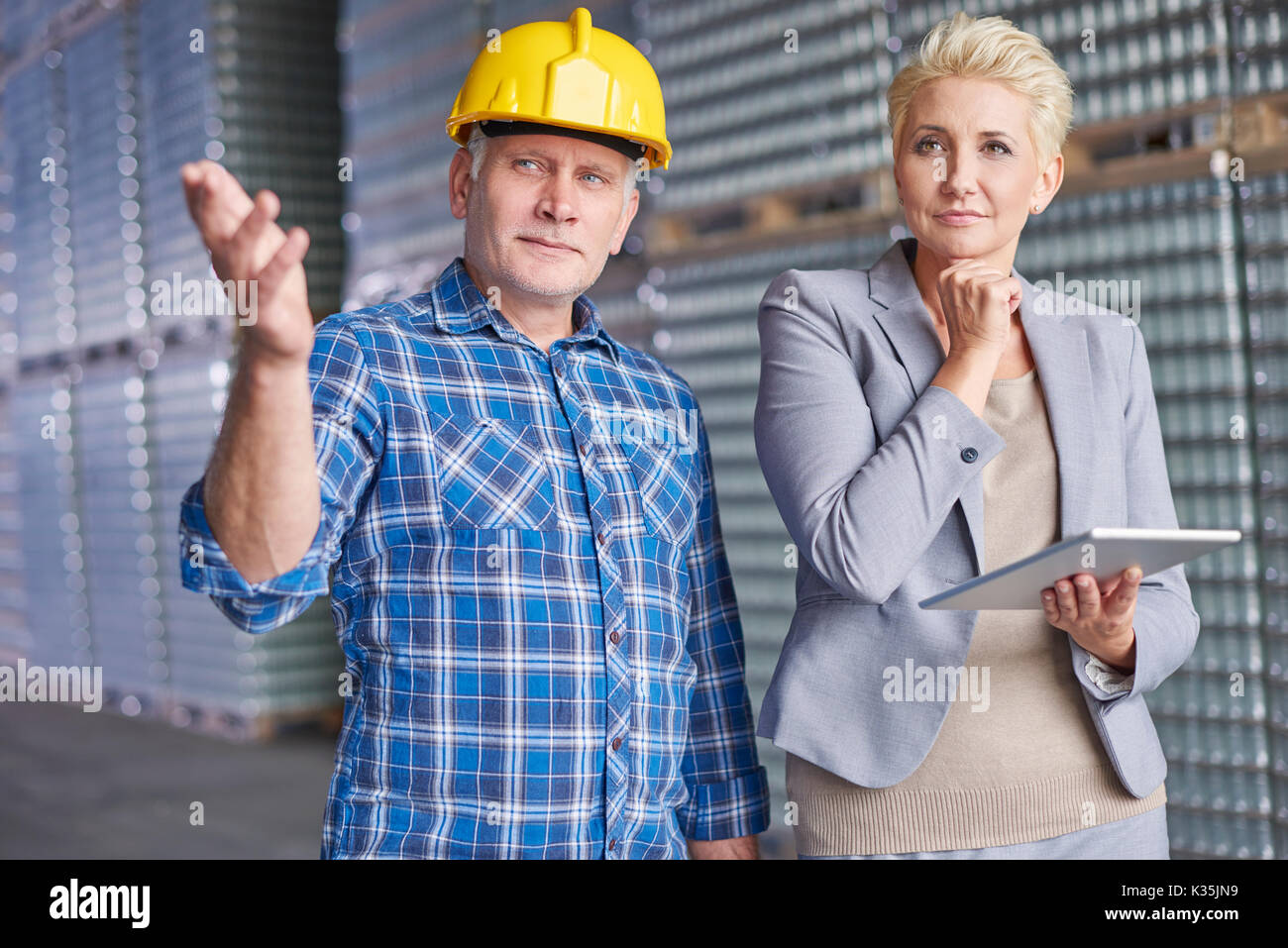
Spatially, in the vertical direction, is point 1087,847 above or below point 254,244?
below

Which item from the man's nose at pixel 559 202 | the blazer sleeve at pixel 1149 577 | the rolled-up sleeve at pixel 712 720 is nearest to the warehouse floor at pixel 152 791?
the rolled-up sleeve at pixel 712 720

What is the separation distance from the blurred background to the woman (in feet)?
5.18

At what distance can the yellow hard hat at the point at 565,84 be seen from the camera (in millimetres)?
1953

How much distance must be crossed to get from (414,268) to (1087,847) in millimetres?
5011

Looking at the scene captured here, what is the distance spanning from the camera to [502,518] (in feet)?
5.82

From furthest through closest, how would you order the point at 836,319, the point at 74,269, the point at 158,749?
the point at 74,269 → the point at 158,749 → the point at 836,319

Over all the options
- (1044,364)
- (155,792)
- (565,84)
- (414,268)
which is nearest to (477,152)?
(565,84)

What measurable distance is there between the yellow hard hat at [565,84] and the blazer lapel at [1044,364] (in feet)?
1.61

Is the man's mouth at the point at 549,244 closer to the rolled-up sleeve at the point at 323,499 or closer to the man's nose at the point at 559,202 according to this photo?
the man's nose at the point at 559,202

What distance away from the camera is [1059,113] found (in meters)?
1.79

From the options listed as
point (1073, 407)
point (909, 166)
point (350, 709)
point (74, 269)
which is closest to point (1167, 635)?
point (1073, 407)

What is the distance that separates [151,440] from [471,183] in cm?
662

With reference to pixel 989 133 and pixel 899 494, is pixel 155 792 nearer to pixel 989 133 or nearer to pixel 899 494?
pixel 899 494
